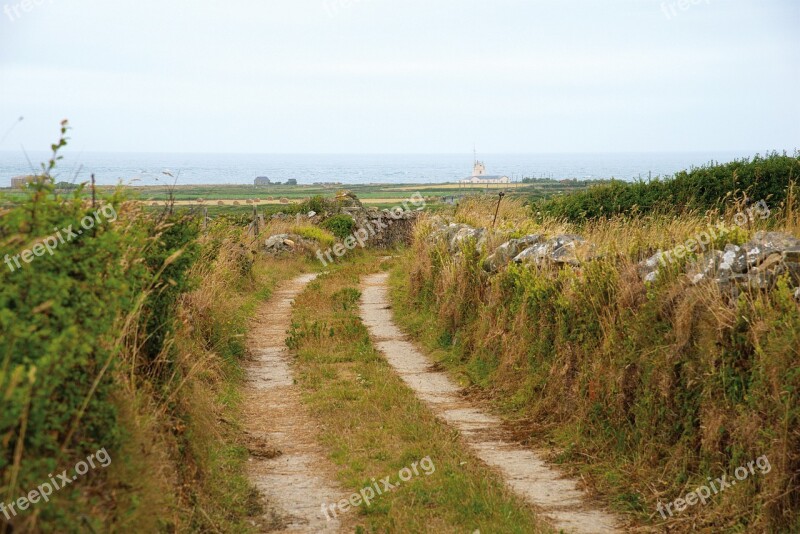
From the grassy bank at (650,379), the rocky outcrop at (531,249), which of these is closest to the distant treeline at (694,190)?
the rocky outcrop at (531,249)

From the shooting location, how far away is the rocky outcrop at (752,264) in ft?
20.6

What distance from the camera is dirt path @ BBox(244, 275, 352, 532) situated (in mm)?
6227

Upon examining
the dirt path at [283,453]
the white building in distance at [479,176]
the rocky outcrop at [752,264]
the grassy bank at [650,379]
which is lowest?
the dirt path at [283,453]

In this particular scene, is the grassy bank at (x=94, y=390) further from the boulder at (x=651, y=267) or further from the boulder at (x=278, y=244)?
the boulder at (x=278, y=244)

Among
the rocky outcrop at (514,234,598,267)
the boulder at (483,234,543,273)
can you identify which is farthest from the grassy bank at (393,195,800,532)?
the boulder at (483,234,543,273)

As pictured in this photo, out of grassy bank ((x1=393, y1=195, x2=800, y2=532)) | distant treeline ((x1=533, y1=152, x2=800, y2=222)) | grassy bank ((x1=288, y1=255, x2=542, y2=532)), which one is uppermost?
distant treeline ((x1=533, y1=152, x2=800, y2=222))

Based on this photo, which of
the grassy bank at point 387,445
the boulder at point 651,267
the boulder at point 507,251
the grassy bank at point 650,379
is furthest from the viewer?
the boulder at point 507,251

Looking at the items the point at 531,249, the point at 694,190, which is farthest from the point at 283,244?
the point at 531,249

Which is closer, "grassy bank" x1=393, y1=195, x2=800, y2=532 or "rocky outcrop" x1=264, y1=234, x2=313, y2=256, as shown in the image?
"grassy bank" x1=393, y1=195, x2=800, y2=532

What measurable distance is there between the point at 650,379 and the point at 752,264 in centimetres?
132

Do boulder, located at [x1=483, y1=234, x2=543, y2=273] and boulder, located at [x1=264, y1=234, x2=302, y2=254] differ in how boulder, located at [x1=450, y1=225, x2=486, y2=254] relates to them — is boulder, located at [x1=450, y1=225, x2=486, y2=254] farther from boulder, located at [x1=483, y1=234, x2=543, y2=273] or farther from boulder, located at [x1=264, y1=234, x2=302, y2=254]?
boulder, located at [x1=264, y1=234, x2=302, y2=254]

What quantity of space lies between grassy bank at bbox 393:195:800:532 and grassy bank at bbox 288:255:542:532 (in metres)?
1.04

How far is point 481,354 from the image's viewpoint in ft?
36.6

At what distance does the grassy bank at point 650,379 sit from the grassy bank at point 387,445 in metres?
1.04
